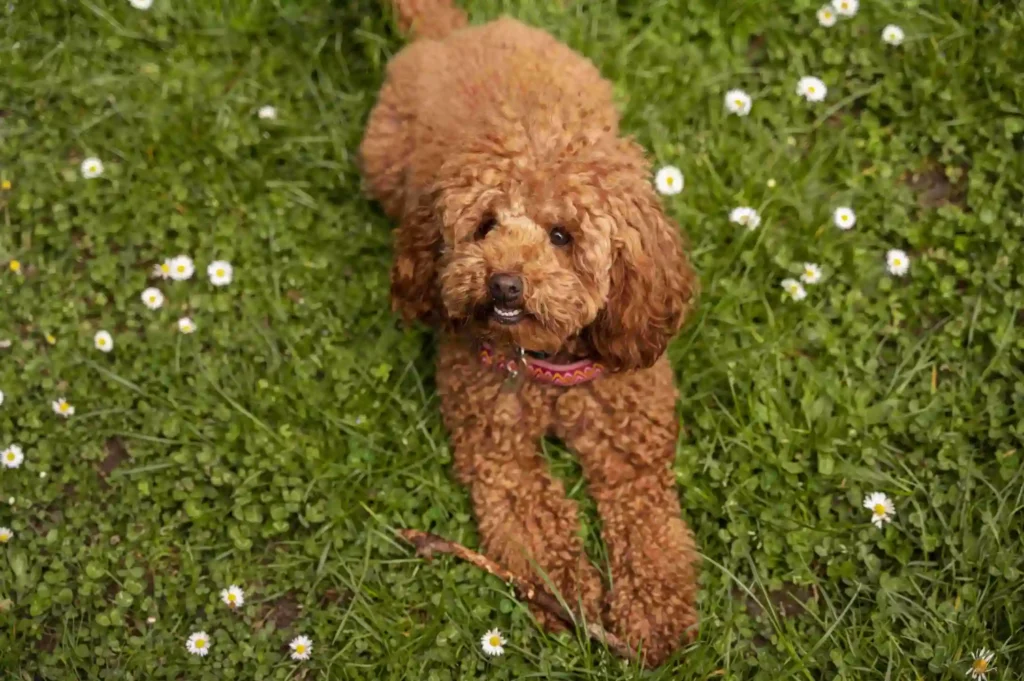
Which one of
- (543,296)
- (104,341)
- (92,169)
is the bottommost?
(104,341)

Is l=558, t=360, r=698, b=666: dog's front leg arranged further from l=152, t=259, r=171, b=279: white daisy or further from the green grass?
l=152, t=259, r=171, b=279: white daisy

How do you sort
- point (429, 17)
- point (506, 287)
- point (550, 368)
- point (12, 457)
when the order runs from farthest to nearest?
point (429, 17) < point (12, 457) < point (550, 368) < point (506, 287)

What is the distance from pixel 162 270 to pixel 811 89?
2437 mm

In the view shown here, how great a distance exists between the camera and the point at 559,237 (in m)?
2.24

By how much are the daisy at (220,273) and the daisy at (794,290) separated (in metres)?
1.89

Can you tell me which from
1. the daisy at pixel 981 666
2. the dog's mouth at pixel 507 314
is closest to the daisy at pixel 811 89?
the dog's mouth at pixel 507 314

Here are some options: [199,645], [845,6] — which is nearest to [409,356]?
[199,645]

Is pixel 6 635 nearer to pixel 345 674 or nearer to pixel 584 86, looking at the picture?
pixel 345 674

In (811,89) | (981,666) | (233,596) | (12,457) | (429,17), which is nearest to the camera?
(981,666)

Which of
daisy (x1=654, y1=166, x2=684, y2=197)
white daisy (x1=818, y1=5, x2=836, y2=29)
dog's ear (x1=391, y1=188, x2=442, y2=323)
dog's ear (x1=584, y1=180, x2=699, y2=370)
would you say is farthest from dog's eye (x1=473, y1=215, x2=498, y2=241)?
white daisy (x1=818, y1=5, x2=836, y2=29)

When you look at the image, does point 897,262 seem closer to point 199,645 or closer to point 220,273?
point 220,273

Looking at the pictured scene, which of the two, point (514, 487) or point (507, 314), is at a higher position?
point (507, 314)

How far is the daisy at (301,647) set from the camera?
102 inches

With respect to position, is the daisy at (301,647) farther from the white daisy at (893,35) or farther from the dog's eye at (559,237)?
the white daisy at (893,35)
